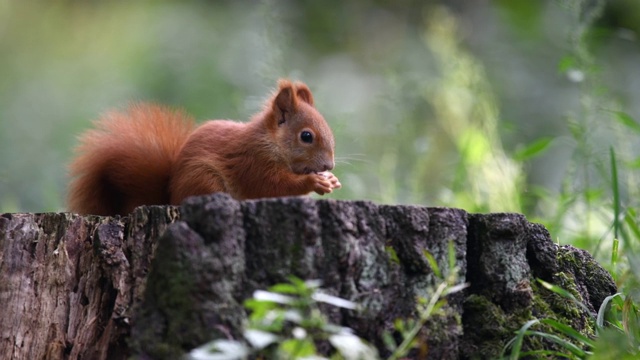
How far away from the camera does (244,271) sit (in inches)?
61.6

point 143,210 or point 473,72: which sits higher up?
point 473,72

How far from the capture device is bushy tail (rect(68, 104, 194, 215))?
2.48m

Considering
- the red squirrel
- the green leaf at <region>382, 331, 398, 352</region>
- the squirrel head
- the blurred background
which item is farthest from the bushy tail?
the blurred background

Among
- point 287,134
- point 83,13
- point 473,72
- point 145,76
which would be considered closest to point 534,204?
point 473,72

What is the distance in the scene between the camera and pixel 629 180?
3.15m

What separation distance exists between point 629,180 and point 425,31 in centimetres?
376

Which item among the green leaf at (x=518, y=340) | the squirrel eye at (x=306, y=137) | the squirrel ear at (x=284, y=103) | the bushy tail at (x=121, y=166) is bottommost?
the green leaf at (x=518, y=340)

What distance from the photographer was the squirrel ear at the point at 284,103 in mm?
2723

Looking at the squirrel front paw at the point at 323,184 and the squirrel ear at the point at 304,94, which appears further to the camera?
the squirrel ear at the point at 304,94

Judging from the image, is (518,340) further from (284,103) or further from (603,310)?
(284,103)

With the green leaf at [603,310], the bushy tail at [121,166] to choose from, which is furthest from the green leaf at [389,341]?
the bushy tail at [121,166]

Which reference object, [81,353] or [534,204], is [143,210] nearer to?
[81,353]

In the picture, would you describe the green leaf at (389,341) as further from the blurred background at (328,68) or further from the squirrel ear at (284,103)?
the blurred background at (328,68)

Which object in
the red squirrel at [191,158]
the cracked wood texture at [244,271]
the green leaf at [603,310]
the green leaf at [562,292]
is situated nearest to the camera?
the cracked wood texture at [244,271]
